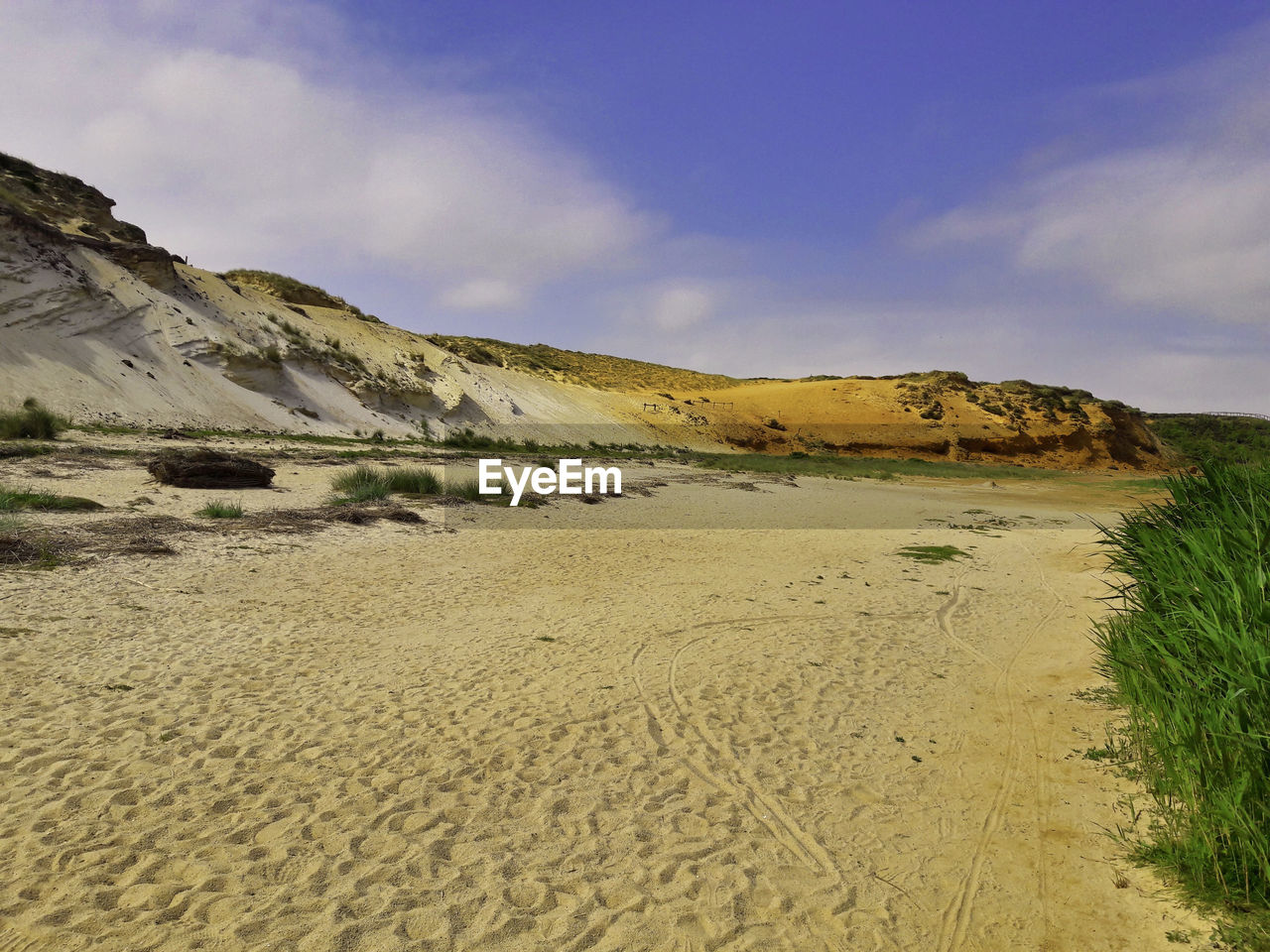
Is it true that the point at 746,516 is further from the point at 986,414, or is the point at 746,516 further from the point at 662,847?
the point at 986,414

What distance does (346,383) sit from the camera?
34219 mm

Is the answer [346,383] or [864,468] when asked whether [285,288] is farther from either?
[864,468]

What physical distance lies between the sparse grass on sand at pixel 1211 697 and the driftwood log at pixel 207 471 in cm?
1578

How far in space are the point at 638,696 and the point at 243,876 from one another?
11.0 feet

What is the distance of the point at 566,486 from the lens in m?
22.2

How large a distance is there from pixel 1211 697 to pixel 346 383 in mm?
35807

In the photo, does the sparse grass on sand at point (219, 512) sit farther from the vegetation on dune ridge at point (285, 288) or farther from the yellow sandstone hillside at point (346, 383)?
the vegetation on dune ridge at point (285, 288)

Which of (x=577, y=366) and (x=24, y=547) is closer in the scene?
(x=24, y=547)

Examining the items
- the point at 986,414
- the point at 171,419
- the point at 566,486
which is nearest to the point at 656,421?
the point at 986,414

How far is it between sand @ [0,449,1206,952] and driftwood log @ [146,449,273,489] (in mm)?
5061

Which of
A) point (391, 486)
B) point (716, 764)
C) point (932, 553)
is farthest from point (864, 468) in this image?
point (716, 764)

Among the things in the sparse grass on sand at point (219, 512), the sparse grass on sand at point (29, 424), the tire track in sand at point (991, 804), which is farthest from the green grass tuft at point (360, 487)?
the tire track in sand at point (991, 804)

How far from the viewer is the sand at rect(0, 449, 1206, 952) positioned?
3.28m

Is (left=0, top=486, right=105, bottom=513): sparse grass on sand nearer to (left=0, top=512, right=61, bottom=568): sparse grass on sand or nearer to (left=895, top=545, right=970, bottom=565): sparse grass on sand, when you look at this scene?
(left=0, top=512, right=61, bottom=568): sparse grass on sand
